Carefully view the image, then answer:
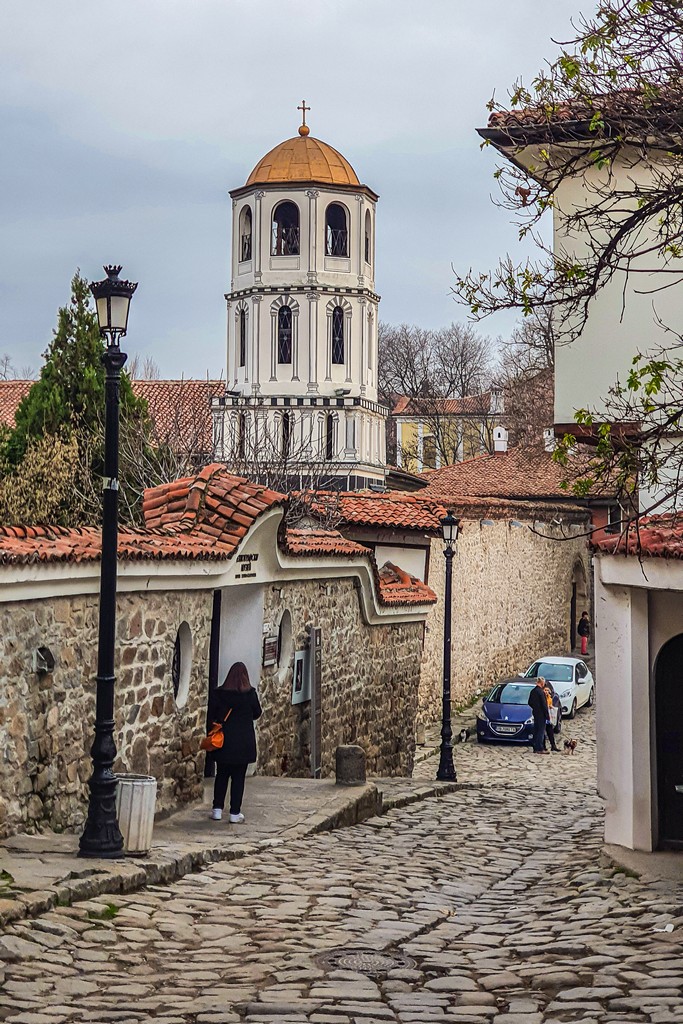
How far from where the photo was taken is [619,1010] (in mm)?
6148

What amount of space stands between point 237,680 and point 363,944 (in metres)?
3.84

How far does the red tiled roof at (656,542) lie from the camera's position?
930 centimetres

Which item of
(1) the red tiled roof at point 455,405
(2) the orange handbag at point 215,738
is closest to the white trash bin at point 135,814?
(2) the orange handbag at point 215,738

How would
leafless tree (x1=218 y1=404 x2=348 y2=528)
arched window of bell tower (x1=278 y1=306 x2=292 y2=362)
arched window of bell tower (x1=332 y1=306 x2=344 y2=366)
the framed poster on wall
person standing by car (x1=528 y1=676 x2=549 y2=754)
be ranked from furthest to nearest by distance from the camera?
arched window of bell tower (x1=332 y1=306 x2=344 y2=366) → arched window of bell tower (x1=278 y1=306 x2=292 y2=362) → person standing by car (x1=528 y1=676 x2=549 y2=754) → leafless tree (x1=218 y1=404 x2=348 y2=528) → the framed poster on wall

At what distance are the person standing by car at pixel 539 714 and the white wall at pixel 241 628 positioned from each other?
33.9 ft

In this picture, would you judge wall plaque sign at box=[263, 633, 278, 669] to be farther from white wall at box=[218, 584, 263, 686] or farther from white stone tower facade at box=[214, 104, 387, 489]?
white stone tower facade at box=[214, 104, 387, 489]

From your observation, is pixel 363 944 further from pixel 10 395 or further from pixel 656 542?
pixel 10 395

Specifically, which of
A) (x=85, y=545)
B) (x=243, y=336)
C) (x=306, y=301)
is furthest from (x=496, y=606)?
(x=243, y=336)

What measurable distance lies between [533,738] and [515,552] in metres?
10.8

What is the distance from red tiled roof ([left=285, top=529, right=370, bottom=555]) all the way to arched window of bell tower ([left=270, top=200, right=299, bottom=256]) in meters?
56.1

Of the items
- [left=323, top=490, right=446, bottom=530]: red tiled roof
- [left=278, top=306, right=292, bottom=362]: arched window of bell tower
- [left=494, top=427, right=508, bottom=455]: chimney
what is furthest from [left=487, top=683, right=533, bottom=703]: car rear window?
[left=278, top=306, right=292, bottom=362]: arched window of bell tower

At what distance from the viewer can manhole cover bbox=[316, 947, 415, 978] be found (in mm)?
7086

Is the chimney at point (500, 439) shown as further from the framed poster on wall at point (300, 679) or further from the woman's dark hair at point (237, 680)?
the woman's dark hair at point (237, 680)

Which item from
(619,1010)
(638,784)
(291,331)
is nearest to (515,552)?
(638,784)
